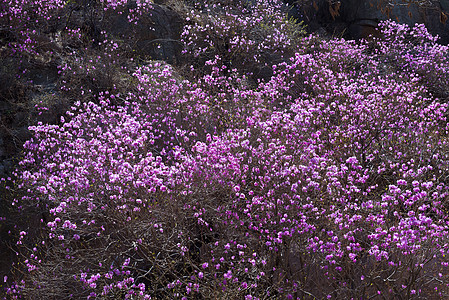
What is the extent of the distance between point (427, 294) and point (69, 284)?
4.13 metres

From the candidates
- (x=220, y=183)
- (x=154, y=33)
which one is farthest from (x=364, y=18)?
(x=220, y=183)

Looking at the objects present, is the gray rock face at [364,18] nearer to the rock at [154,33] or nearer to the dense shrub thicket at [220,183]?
the dense shrub thicket at [220,183]

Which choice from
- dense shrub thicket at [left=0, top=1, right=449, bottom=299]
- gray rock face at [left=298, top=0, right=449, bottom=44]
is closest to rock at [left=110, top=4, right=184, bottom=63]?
dense shrub thicket at [left=0, top=1, right=449, bottom=299]

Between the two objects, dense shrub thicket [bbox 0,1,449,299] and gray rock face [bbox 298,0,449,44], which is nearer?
dense shrub thicket [bbox 0,1,449,299]

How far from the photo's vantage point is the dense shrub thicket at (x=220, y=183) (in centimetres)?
397

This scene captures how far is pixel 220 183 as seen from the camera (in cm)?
478

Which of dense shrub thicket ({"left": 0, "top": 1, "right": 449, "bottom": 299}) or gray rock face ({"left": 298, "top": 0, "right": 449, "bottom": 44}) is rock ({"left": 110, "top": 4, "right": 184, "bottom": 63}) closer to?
dense shrub thicket ({"left": 0, "top": 1, "right": 449, "bottom": 299})

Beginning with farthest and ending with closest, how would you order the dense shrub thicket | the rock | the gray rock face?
the gray rock face < the rock < the dense shrub thicket

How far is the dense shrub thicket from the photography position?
13.0 ft

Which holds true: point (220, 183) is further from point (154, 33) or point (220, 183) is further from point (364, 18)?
point (364, 18)

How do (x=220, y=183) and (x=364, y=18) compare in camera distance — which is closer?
(x=220, y=183)

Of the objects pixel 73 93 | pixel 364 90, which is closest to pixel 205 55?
pixel 73 93

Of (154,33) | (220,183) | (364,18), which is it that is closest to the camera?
(220,183)

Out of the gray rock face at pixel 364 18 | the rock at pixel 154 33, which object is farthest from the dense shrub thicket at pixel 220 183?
the gray rock face at pixel 364 18
